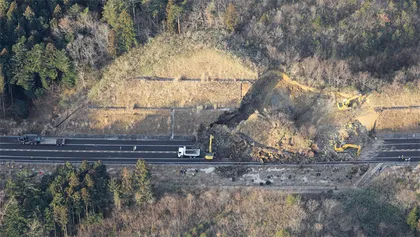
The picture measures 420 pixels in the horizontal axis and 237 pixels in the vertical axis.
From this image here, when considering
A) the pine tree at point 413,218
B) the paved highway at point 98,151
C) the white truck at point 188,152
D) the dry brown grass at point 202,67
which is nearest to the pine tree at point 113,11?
the dry brown grass at point 202,67

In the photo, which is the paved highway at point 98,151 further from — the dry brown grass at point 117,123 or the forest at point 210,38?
the forest at point 210,38

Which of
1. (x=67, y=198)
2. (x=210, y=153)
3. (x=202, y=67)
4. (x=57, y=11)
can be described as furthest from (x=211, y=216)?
(x=57, y=11)

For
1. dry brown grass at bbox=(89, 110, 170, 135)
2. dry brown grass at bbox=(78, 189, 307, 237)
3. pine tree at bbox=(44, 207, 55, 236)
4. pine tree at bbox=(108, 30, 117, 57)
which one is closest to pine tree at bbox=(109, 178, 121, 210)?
dry brown grass at bbox=(78, 189, 307, 237)

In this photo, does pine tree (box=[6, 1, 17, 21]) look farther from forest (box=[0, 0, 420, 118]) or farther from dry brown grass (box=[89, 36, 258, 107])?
dry brown grass (box=[89, 36, 258, 107])

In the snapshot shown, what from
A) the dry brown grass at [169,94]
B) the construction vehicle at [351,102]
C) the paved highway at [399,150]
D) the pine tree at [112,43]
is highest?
the pine tree at [112,43]

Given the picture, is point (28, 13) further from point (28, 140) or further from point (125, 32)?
point (28, 140)

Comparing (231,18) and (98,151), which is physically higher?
(231,18)
